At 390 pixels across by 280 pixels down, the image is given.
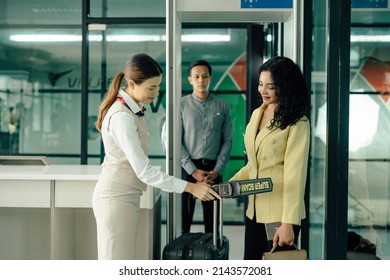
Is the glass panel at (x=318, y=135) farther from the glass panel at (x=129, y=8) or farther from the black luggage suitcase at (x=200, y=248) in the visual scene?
the glass panel at (x=129, y=8)

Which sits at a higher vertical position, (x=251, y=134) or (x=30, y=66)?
(x=30, y=66)

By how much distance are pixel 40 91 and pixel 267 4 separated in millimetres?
4175

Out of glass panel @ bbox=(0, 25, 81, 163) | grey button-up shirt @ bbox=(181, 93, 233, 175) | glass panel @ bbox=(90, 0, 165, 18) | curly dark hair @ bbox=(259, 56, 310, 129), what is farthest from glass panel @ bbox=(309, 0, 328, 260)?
glass panel @ bbox=(0, 25, 81, 163)

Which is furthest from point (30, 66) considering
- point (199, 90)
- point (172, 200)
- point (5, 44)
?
point (172, 200)

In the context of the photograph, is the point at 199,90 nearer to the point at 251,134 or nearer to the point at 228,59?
the point at 251,134

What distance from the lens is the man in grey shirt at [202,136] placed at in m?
3.57

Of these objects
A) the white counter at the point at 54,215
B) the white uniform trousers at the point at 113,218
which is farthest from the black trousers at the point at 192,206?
the white uniform trousers at the point at 113,218

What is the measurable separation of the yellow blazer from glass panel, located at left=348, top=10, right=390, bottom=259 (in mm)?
574

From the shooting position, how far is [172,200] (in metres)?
2.96

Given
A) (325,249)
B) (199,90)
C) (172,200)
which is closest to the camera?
(325,249)

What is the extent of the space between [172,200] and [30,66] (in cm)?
417

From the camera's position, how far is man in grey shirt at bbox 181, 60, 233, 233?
11.7 ft

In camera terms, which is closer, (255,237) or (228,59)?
(255,237)
